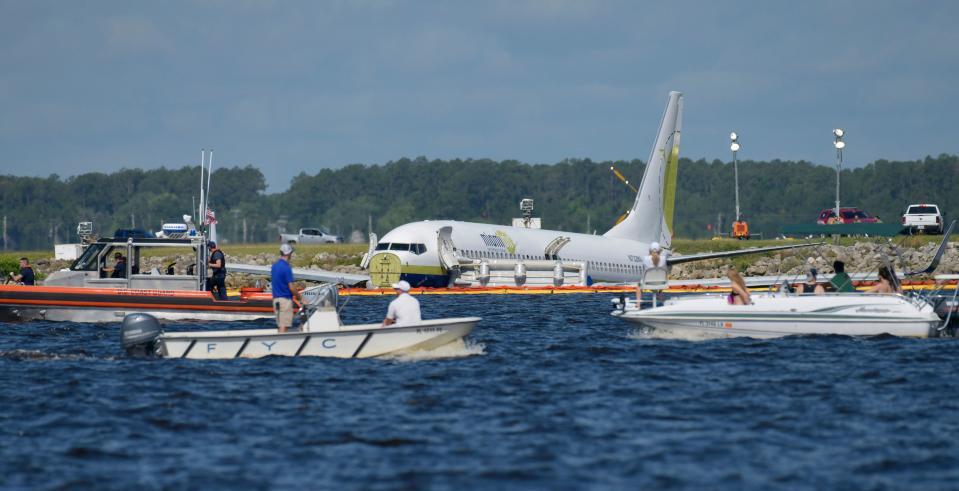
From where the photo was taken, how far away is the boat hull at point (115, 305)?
3300 centimetres

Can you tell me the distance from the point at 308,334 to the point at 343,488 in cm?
1002

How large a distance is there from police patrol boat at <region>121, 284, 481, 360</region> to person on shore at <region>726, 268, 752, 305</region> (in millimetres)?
6211

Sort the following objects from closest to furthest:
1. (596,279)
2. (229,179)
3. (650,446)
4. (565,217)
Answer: (650,446) → (596,279) → (565,217) → (229,179)

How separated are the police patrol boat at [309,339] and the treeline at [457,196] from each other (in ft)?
393

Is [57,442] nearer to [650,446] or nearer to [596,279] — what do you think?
[650,446]

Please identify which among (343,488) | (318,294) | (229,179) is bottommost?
(343,488)

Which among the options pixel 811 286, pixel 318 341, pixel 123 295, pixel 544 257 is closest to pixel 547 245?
pixel 544 257

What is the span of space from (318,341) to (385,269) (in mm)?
28334

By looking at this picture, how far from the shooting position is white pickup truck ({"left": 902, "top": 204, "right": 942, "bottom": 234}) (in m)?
85.3

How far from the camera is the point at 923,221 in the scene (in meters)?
85.6

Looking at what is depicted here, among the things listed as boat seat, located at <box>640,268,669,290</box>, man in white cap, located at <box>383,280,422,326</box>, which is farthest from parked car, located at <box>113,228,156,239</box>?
boat seat, located at <box>640,268,669,290</box>

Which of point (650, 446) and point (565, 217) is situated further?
point (565, 217)

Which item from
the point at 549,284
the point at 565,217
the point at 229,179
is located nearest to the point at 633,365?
the point at 549,284

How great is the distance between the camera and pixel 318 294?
2762 centimetres
